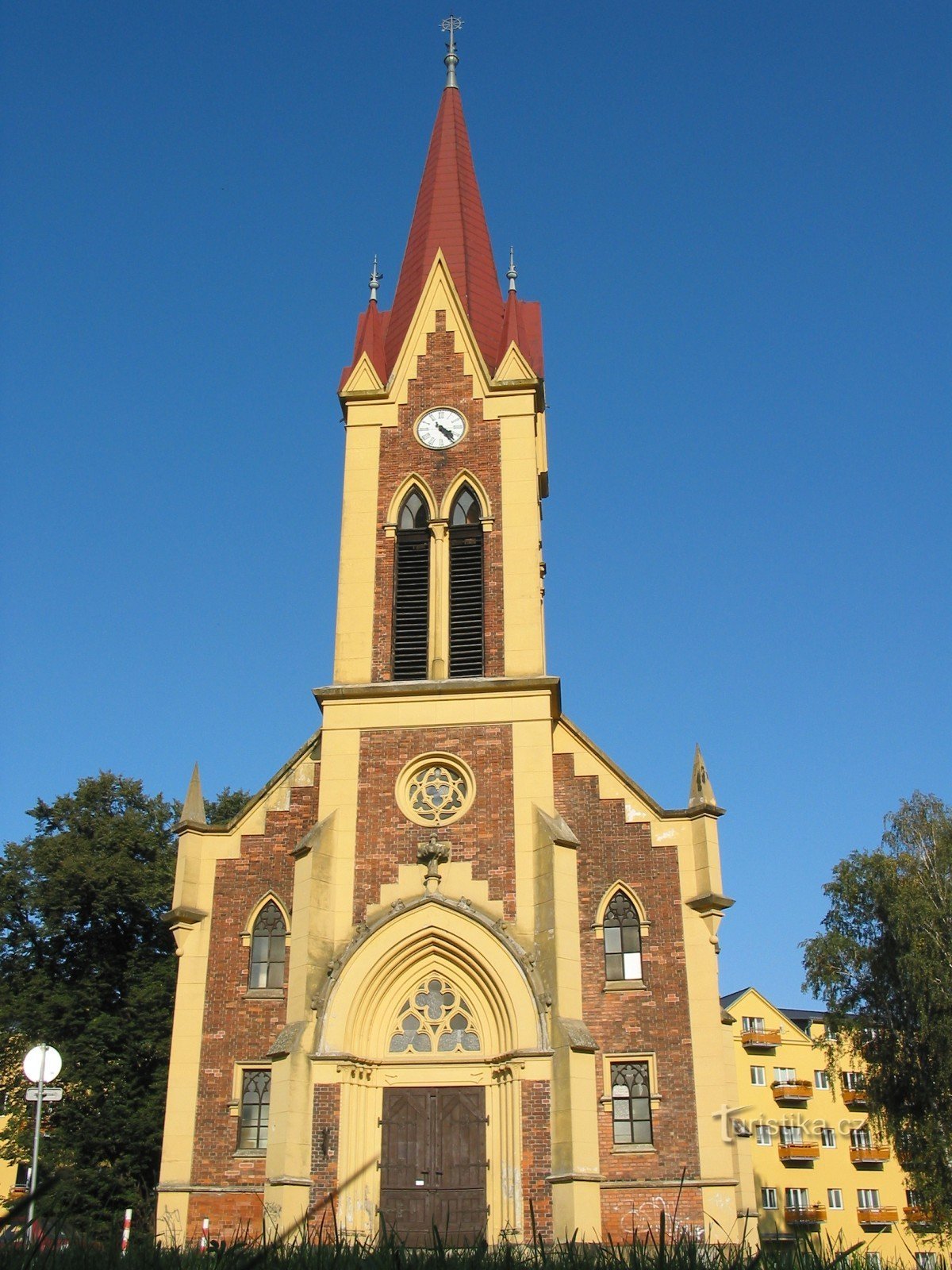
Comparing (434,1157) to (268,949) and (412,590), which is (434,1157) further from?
(412,590)

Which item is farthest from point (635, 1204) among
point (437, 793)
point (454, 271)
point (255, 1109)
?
point (454, 271)

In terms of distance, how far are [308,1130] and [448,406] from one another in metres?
15.0

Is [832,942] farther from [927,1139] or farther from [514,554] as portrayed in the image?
[514,554]

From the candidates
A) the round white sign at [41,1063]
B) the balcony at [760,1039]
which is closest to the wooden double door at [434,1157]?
the round white sign at [41,1063]

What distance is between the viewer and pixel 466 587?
24984mm

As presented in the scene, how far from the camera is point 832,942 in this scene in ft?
117

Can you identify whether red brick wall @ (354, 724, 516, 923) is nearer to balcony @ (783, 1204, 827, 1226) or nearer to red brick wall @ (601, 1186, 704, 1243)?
red brick wall @ (601, 1186, 704, 1243)

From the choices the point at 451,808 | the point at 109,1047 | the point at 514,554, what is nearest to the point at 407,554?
the point at 514,554

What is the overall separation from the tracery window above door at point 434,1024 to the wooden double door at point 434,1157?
696 millimetres

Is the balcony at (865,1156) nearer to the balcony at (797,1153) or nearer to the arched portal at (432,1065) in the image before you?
the balcony at (797,1153)

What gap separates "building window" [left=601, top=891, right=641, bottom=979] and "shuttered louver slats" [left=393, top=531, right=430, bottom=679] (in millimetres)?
5888

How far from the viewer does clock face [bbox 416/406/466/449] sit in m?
26.2

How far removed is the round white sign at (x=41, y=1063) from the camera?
41.7 ft

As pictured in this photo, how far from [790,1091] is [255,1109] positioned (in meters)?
47.0
